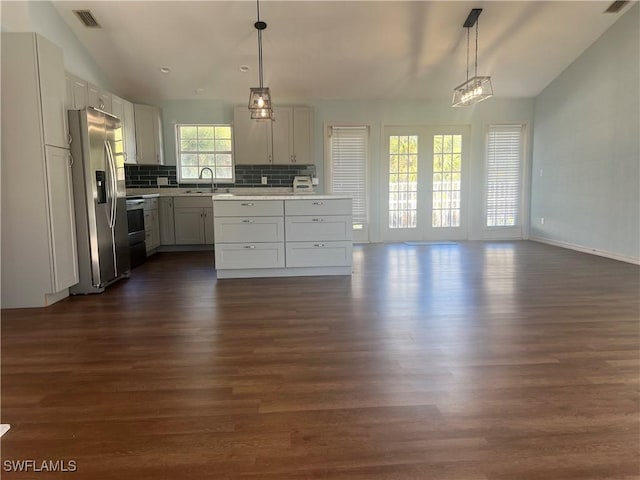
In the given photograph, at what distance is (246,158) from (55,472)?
564cm

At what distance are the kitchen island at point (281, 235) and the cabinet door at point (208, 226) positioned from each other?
2081mm

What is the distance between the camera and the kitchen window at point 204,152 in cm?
688

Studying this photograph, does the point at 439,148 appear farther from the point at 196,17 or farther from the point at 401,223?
the point at 196,17

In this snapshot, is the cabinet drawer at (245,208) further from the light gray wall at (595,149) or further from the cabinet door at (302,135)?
the light gray wall at (595,149)

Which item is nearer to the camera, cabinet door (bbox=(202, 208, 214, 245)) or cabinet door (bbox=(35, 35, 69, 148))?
cabinet door (bbox=(35, 35, 69, 148))

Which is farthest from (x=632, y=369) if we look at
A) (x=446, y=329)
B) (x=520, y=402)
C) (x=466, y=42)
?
(x=466, y=42)

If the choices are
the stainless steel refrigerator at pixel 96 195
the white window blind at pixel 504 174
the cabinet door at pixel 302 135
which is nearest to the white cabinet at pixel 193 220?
the cabinet door at pixel 302 135

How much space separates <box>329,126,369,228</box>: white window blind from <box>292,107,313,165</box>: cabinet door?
476mm

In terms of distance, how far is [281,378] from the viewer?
83.0 inches

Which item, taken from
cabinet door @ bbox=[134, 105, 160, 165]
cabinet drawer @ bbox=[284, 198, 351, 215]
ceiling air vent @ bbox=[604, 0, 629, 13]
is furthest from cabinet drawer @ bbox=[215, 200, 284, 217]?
ceiling air vent @ bbox=[604, 0, 629, 13]

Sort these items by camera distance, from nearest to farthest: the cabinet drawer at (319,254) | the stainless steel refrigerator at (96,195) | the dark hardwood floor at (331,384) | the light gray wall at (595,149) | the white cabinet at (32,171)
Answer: the dark hardwood floor at (331,384), the white cabinet at (32,171), the stainless steel refrigerator at (96,195), the cabinet drawer at (319,254), the light gray wall at (595,149)

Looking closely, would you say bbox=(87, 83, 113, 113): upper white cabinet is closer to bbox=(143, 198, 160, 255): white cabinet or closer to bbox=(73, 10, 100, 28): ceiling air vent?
bbox=(73, 10, 100, 28): ceiling air vent

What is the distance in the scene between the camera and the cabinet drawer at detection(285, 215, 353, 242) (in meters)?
4.48

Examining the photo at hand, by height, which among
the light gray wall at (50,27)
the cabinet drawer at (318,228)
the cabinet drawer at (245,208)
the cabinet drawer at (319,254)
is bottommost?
the cabinet drawer at (319,254)
